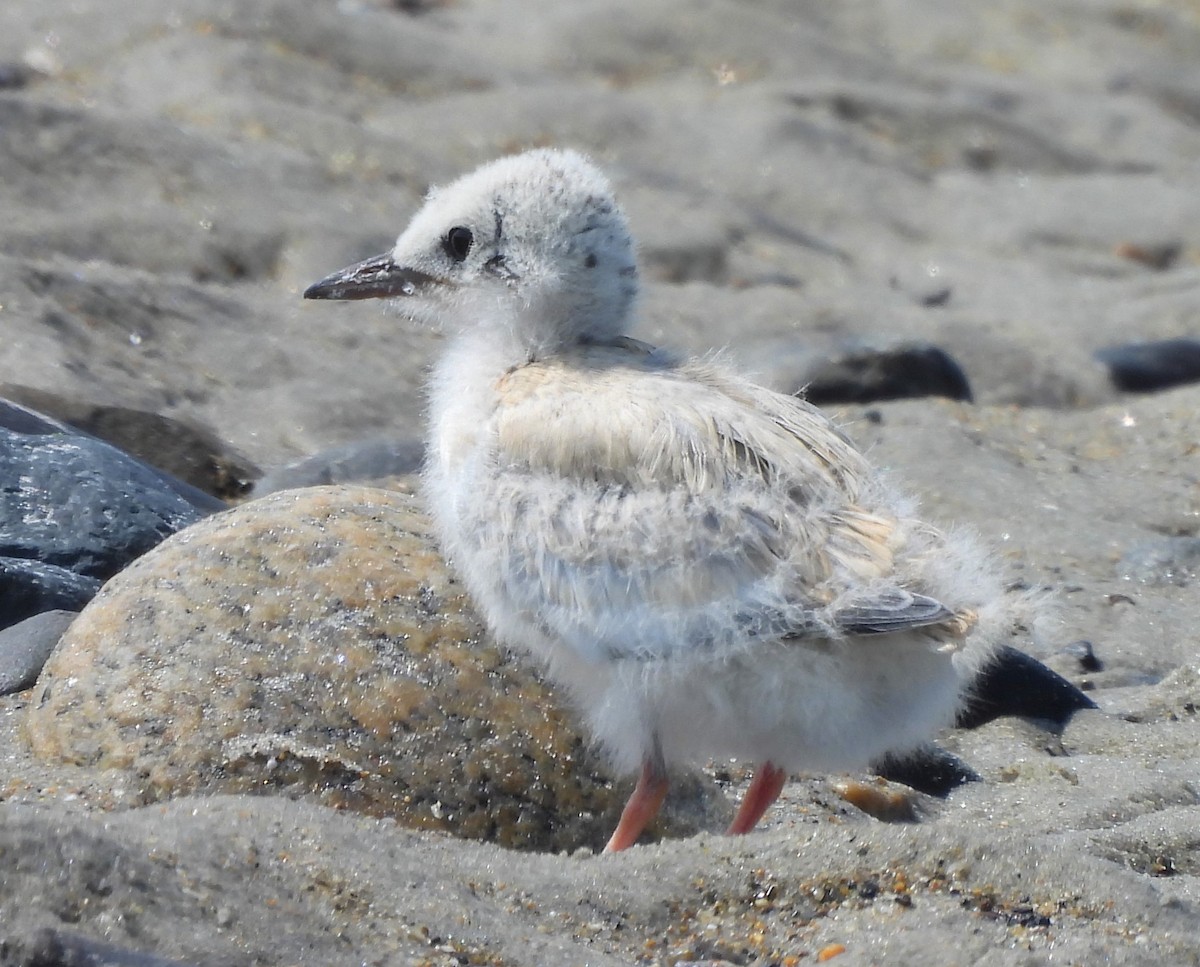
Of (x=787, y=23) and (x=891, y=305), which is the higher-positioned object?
(x=787, y=23)

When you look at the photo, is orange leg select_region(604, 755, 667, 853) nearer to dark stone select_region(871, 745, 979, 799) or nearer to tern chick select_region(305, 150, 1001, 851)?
tern chick select_region(305, 150, 1001, 851)

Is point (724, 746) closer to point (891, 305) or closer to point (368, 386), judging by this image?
point (368, 386)

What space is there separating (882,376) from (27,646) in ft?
12.0

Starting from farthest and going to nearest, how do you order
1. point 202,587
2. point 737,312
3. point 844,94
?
point 844,94 → point 737,312 → point 202,587

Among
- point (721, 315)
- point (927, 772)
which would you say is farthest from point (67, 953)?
point (721, 315)

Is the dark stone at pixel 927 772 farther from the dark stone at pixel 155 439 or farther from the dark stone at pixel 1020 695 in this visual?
the dark stone at pixel 155 439

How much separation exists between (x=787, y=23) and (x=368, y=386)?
216 inches

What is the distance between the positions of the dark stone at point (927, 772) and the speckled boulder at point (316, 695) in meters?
0.62

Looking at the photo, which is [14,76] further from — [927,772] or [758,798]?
[758,798]

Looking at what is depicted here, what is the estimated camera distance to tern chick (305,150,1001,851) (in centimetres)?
321

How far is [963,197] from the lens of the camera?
9516mm

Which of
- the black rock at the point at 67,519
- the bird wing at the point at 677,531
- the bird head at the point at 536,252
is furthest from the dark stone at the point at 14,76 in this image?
the bird wing at the point at 677,531

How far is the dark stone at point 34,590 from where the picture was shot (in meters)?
4.16

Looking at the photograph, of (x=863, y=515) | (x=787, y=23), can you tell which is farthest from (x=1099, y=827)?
(x=787, y=23)
